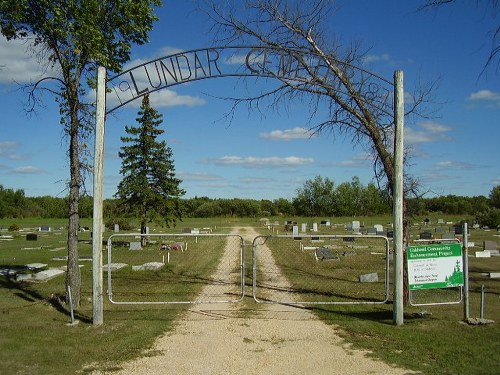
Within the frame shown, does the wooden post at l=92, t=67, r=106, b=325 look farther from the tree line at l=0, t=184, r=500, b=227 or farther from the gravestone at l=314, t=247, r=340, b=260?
the tree line at l=0, t=184, r=500, b=227

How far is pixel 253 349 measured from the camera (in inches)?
291

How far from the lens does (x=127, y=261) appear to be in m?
21.2

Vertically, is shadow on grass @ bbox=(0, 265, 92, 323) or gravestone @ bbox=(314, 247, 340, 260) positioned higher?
gravestone @ bbox=(314, 247, 340, 260)

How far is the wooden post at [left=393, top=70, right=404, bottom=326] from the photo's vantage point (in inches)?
350

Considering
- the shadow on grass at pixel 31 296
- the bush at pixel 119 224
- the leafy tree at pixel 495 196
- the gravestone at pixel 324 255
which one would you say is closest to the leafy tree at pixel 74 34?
the shadow on grass at pixel 31 296

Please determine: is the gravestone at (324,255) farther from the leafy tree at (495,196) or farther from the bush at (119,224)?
the leafy tree at (495,196)

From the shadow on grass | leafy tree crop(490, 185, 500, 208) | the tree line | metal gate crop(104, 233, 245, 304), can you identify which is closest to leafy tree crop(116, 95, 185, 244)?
metal gate crop(104, 233, 245, 304)

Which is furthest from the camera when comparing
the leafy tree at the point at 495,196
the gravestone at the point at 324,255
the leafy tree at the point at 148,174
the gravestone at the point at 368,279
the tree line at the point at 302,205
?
the tree line at the point at 302,205

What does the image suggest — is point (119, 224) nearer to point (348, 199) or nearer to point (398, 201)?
point (398, 201)

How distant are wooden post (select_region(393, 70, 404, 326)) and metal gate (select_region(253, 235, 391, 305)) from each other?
115cm

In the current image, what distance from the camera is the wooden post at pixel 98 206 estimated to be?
8.76m

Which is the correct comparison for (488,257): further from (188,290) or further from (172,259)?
(188,290)

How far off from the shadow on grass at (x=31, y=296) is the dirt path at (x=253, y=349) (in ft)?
7.50

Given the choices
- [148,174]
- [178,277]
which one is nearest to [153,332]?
[178,277]
